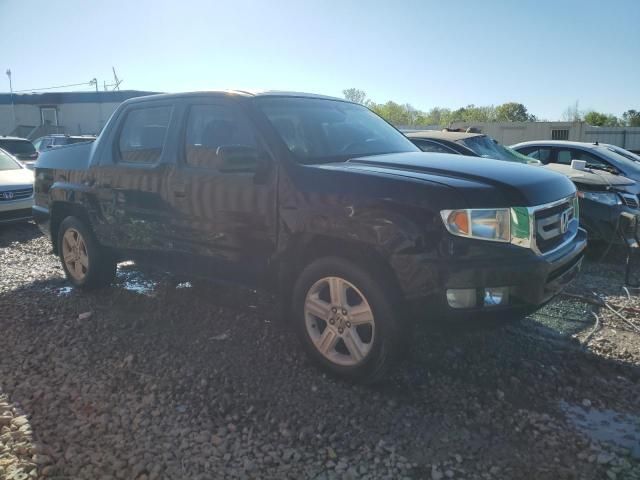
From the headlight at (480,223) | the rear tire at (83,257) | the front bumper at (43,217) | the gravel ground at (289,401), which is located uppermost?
the headlight at (480,223)

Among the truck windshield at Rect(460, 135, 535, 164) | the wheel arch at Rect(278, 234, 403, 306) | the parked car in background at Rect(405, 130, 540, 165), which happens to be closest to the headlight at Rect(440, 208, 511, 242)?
the wheel arch at Rect(278, 234, 403, 306)

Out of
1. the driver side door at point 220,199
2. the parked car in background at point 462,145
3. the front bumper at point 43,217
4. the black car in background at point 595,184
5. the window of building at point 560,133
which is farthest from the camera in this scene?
the window of building at point 560,133

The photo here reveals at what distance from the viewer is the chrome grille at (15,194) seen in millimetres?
8977

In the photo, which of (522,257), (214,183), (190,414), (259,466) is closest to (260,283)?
(214,183)

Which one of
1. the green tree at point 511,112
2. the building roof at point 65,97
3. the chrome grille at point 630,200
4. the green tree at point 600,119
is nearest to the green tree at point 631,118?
the green tree at point 600,119

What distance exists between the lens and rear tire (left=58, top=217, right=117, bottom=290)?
5387 millimetres

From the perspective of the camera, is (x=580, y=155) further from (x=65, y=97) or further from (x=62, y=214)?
(x=65, y=97)

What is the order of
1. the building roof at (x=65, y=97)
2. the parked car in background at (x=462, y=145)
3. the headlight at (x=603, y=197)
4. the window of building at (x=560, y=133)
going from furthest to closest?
1. the building roof at (x=65, y=97)
2. the window of building at (x=560, y=133)
3. the parked car in background at (x=462, y=145)
4. the headlight at (x=603, y=197)

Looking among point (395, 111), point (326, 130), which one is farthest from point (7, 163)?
point (395, 111)

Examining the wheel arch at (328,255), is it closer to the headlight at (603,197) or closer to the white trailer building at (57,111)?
the headlight at (603,197)

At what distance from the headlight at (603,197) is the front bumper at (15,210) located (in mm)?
8460

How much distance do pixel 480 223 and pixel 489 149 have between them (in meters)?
6.17

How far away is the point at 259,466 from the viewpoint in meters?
2.70

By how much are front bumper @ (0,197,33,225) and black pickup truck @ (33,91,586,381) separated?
478cm
